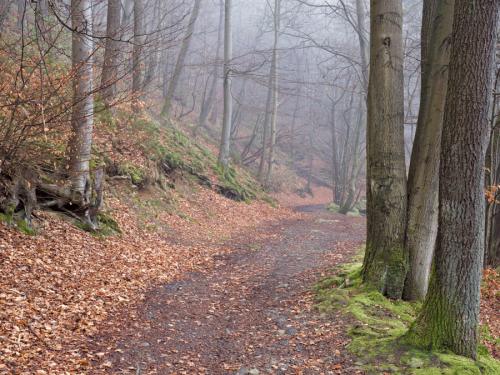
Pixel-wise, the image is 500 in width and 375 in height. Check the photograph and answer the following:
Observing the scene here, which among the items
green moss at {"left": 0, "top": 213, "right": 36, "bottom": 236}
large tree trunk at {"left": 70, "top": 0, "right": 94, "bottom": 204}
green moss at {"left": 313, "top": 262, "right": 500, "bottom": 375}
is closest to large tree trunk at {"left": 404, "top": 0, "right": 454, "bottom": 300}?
green moss at {"left": 313, "top": 262, "right": 500, "bottom": 375}

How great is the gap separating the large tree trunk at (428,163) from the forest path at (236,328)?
1.61 meters

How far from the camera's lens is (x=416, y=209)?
6.60m

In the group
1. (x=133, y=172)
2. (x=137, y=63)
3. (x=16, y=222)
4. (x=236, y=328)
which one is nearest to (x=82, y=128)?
(x=137, y=63)

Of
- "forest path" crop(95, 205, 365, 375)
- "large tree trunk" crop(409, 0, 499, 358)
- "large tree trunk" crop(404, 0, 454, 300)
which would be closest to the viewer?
"large tree trunk" crop(409, 0, 499, 358)

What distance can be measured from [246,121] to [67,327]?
37383mm

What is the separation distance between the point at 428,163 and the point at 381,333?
2.59 metres

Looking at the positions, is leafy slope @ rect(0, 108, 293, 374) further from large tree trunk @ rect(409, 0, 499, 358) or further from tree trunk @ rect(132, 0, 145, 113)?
large tree trunk @ rect(409, 0, 499, 358)

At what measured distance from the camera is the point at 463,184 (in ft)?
14.5

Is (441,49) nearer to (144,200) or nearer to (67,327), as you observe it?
(67,327)

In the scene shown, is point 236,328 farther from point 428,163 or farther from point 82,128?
point 82,128

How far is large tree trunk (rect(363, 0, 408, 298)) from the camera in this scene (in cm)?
661

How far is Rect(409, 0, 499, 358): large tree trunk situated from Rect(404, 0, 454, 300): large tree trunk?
6.45 feet

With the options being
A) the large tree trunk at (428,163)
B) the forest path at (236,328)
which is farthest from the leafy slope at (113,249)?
the large tree trunk at (428,163)

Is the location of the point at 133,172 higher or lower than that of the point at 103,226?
higher
